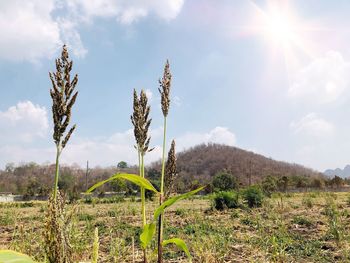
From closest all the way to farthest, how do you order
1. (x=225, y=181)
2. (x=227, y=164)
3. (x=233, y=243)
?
(x=233, y=243)
(x=225, y=181)
(x=227, y=164)

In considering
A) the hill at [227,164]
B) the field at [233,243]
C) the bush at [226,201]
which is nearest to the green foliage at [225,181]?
the bush at [226,201]

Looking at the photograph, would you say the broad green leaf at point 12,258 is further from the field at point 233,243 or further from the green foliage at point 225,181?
the green foliage at point 225,181

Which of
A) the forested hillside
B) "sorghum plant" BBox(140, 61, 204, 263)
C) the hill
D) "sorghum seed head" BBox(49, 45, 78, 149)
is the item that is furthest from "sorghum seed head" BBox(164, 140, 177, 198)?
the forested hillside

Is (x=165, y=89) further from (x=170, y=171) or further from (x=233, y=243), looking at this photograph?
(x=233, y=243)

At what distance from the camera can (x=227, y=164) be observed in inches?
3639

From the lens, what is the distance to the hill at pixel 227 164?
276ft

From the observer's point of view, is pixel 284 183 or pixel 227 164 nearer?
pixel 284 183

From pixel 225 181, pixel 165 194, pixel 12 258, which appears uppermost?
pixel 225 181

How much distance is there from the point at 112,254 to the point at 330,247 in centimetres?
422

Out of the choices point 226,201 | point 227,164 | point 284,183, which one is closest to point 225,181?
point 284,183

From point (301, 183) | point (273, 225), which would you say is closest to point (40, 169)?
point (301, 183)

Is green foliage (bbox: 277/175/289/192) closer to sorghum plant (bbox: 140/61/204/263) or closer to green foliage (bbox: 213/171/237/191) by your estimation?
green foliage (bbox: 213/171/237/191)

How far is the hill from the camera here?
84.2m

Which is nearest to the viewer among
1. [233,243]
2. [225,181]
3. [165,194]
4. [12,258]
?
[12,258]
